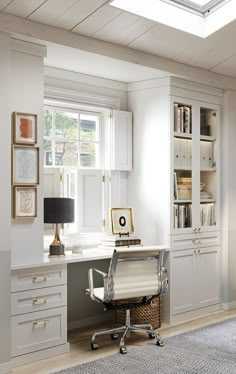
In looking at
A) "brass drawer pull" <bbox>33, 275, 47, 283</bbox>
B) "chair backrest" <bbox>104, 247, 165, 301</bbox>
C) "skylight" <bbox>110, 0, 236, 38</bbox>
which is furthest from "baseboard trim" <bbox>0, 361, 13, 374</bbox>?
"skylight" <bbox>110, 0, 236, 38</bbox>

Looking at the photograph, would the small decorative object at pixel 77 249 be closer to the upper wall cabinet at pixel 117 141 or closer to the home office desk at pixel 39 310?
the home office desk at pixel 39 310

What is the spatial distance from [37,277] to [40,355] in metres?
0.60

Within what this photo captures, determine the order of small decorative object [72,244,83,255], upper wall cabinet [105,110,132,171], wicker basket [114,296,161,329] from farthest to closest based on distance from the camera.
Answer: upper wall cabinet [105,110,132,171]
wicker basket [114,296,161,329]
small decorative object [72,244,83,255]

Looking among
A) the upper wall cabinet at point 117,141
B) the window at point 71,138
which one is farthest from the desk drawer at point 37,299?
the upper wall cabinet at point 117,141

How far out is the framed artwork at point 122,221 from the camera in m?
4.96

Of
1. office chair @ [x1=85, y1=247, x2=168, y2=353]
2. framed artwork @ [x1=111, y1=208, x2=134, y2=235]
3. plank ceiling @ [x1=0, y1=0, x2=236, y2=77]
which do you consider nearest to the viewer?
plank ceiling @ [x1=0, y1=0, x2=236, y2=77]

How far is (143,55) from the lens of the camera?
4.61m

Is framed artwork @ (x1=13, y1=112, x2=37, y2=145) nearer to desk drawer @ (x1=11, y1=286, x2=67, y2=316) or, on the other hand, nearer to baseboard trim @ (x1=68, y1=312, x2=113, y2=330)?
desk drawer @ (x1=11, y1=286, x2=67, y2=316)

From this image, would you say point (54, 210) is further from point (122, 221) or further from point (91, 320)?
point (91, 320)

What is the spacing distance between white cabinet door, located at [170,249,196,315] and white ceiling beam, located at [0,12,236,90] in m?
1.78

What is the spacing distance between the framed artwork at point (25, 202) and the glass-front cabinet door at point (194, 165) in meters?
1.64

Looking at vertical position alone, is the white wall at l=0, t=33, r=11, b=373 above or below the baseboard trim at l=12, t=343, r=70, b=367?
above

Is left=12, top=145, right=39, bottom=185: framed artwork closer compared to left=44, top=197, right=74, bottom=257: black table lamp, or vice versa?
left=12, top=145, right=39, bottom=185: framed artwork

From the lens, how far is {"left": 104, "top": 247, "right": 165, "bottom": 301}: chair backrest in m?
4.04
